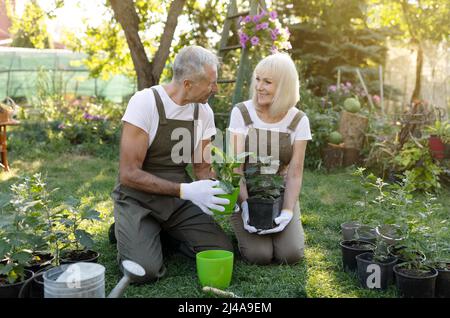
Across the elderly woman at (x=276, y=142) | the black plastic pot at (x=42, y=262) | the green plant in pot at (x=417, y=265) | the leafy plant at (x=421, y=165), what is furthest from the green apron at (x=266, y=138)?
the leafy plant at (x=421, y=165)

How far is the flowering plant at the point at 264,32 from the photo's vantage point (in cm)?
482

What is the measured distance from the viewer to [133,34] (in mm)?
5078

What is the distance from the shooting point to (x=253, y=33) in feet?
16.2

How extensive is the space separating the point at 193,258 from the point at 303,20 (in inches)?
312

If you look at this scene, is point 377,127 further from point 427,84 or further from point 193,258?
point 427,84

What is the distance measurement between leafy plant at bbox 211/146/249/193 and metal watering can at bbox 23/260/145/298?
651 mm

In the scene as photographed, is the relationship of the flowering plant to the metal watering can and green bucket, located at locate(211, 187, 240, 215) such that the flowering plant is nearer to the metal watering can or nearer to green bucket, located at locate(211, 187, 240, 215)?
green bucket, located at locate(211, 187, 240, 215)

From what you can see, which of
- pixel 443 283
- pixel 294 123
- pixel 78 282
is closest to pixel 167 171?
pixel 294 123

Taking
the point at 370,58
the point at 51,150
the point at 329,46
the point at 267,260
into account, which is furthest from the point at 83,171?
the point at 370,58

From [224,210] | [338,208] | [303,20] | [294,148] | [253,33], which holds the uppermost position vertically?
[303,20]

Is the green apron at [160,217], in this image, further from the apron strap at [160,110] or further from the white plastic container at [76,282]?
the white plastic container at [76,282]

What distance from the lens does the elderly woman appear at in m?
2.64

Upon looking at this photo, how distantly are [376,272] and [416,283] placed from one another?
0.63 feet

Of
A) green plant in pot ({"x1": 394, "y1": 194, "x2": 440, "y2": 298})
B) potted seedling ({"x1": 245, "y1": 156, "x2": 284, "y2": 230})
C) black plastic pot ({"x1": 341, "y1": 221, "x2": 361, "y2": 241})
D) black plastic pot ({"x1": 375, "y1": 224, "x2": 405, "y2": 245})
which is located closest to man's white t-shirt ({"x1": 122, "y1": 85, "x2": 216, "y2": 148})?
potted seedling ({"x1": 245, "y1": 156, "x2": 284, "y2": 230})
